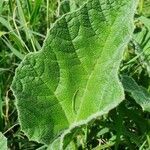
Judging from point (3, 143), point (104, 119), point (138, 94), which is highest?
point (3, 143)

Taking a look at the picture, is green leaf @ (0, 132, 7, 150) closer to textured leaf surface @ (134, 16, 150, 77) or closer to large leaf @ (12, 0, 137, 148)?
large leaf @ (12, 0, 137, 148)

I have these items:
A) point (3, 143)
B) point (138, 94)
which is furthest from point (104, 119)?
point (3, 143)

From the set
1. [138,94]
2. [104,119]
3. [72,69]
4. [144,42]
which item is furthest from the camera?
[144,42]

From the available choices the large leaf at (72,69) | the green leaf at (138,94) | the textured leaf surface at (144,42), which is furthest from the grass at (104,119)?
the large leaf at (72,69)

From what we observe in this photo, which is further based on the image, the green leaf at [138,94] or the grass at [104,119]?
the grass at [104,119]

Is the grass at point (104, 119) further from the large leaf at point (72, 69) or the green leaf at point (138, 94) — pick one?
the large leaf at point (72, 69)

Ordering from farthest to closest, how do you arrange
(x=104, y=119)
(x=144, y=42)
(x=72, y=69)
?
(x=144, y=42), (x=104, y=119), (x=72, y=69)

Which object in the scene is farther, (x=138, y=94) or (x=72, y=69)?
(x=138, y=94)

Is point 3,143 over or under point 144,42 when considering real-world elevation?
over

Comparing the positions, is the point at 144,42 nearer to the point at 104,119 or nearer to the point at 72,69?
the point at 104,119
